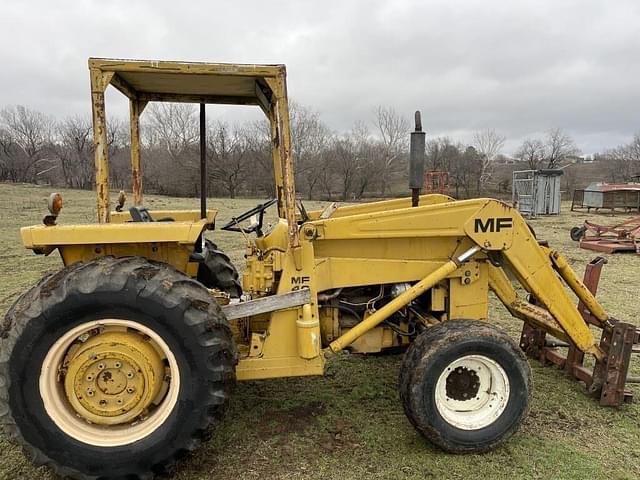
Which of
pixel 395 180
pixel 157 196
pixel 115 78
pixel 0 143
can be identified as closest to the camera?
pixel 115 78

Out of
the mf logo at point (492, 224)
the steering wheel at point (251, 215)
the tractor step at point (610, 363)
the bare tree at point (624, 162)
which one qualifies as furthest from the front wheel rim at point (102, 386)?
the bare tree at point (624, 162)

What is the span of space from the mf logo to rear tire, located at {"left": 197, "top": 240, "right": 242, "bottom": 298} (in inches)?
82.3

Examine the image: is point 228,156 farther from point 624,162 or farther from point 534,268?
point 624,162

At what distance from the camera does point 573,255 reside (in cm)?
1116

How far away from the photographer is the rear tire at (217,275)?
4516mm

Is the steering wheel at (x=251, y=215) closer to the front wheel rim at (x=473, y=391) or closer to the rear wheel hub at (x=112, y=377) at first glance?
the rear wheel hub at (x=112, y=377)

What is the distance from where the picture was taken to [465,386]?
11.0 feet

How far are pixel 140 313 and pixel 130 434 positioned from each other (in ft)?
2.32

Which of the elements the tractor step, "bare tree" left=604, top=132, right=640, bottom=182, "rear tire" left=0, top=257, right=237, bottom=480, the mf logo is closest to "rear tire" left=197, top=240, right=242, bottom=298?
"rear tire" left=0, top=257, right=237, bottom=480

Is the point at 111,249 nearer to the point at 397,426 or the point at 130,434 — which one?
the point at 130,434

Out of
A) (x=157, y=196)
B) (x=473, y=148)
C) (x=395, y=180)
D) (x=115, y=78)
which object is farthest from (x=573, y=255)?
(x=473, y=148)

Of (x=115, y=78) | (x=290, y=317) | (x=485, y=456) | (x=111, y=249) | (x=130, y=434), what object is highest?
(x=115, y=78)

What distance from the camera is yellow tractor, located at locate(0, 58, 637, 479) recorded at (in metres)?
2.79

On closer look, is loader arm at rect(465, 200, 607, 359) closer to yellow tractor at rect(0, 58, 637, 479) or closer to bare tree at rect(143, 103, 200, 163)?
yellow tractor at rect(0, 58, 637, 479)
